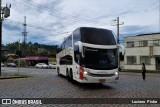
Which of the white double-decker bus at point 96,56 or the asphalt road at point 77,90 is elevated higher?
the white double-decker bus at point 96,56

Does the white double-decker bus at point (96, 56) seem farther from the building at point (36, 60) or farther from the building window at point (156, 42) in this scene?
the building at point (36, 60)

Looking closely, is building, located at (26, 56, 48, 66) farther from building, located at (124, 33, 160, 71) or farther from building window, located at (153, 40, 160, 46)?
building window, located at (153, 40, 160, 46)

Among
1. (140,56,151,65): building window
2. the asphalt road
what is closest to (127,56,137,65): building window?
(140,56,151,65): building window

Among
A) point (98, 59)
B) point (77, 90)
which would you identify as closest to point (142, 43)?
point (98, 59)

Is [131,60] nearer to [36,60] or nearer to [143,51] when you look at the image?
→ [143,51]

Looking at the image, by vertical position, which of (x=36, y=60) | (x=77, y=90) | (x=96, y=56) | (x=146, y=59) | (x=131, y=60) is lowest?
(x=77, y=90)

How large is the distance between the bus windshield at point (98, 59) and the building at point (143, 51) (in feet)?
133

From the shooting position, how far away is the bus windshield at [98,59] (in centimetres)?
1802

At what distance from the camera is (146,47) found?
5922cm

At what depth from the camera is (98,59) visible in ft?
59.6

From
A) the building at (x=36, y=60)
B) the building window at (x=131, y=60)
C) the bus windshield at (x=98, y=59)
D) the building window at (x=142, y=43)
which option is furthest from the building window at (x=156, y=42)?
the building at (x=36, y=60)

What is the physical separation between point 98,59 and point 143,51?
141 ft

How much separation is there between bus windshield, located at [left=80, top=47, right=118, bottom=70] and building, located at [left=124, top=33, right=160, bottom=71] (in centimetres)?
4062

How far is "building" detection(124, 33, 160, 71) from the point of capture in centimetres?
5762
